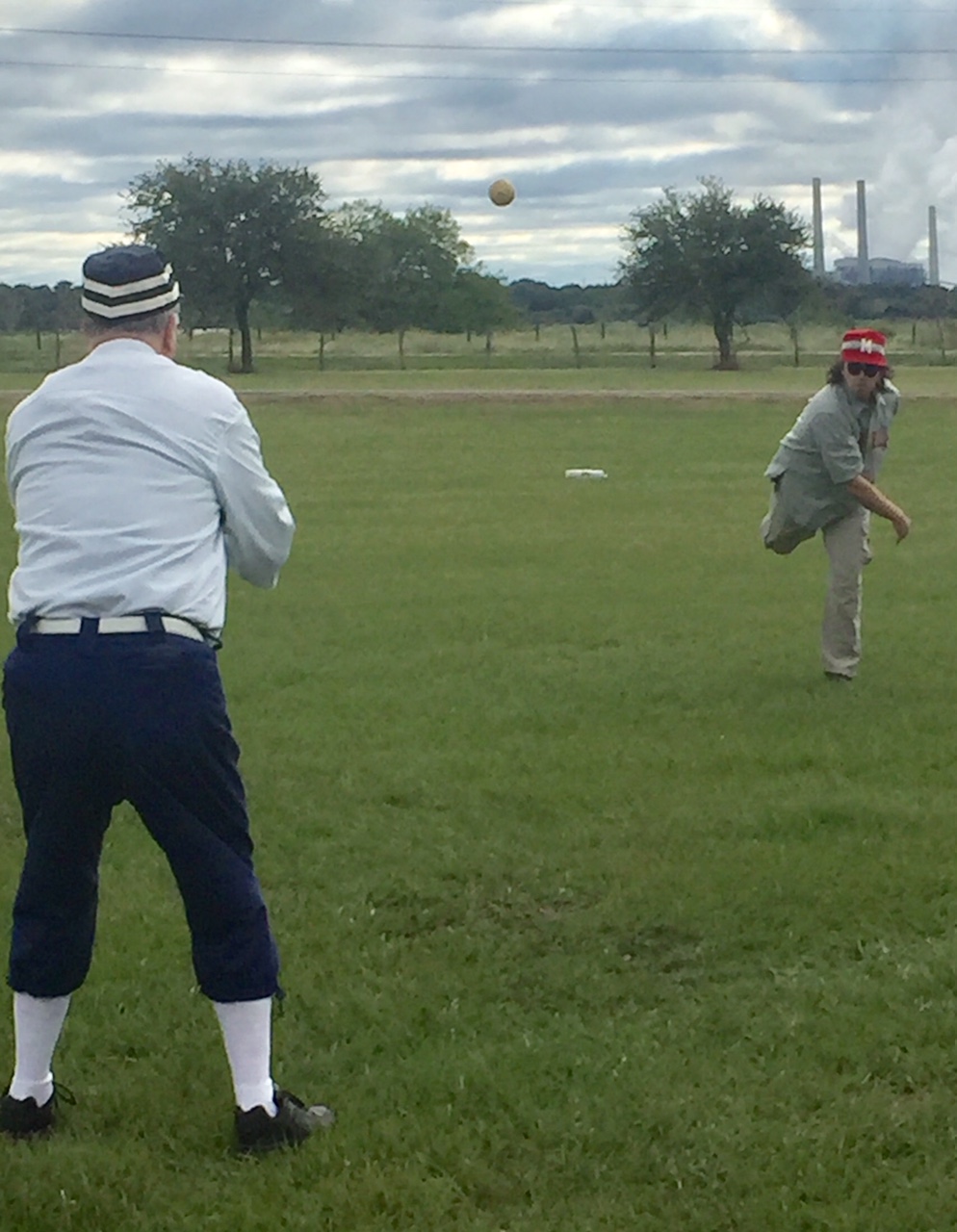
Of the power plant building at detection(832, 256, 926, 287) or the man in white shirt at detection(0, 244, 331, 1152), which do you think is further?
the power plant building at detection(832, 256, 926, 287)

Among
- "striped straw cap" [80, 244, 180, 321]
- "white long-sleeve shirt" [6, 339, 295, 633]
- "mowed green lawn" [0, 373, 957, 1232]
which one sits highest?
"striped straw cap" [80, 244, 180, 321]

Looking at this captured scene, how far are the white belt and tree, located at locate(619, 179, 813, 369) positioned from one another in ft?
238

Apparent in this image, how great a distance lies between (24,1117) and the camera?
15.0 ft

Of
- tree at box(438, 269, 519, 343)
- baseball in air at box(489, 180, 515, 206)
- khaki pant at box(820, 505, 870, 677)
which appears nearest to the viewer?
khaki pant at box(820, 505, 870, 677)

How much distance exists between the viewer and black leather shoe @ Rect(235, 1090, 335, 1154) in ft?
14.6

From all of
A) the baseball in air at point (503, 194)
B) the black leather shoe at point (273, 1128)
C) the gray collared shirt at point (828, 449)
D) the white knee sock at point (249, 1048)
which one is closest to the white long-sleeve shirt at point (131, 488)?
the white knee sock at point (249, 1048)

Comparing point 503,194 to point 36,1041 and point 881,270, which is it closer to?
point 36,1041

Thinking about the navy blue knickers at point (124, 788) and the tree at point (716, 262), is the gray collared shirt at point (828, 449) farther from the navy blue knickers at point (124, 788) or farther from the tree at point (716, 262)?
the tree at point (716, 262)

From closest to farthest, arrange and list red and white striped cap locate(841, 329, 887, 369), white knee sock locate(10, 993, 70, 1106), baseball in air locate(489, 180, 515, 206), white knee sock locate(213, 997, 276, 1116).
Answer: white knee sock locate(213, 997, 276, 1116), white knee sock locate(10, 993, 70, 1106), red and white striped cap locate(841, 329, 887, 369), baseball in air locate(489, 180, 515, 206)

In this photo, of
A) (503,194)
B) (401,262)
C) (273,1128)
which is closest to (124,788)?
(273,1128)

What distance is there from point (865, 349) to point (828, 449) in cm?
57

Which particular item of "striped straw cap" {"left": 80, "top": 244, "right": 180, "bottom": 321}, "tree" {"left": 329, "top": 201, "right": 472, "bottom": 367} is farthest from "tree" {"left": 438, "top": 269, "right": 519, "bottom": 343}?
"striped straw cap" {"left": 80, "top": 244, "right": 180, "bottom": 321}

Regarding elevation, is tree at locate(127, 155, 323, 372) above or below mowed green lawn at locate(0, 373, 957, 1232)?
above

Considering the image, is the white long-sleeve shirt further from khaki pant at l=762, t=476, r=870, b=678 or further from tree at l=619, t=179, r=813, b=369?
tree at l=619, t=179, r=813, b=369
